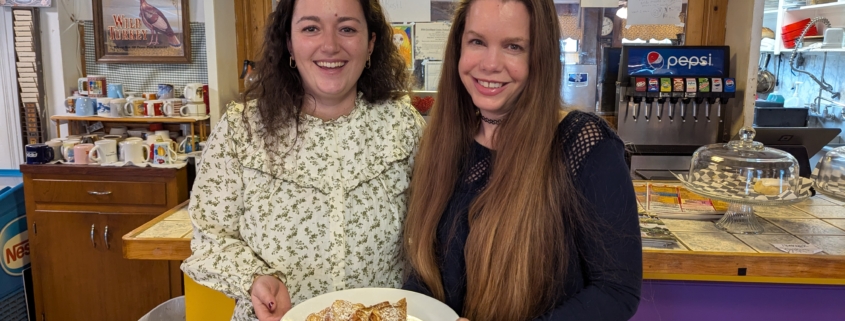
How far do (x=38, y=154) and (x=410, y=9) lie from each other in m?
1.92

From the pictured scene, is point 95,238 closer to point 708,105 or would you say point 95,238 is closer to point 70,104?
point 70,104

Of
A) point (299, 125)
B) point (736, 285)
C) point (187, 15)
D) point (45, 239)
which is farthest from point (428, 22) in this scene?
point (45, 239)

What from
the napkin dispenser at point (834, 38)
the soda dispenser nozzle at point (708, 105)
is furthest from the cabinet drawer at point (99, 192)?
the napkin dispenser at point (834, 38)

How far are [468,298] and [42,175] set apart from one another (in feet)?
7.99

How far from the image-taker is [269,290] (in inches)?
49.2

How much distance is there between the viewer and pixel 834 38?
3.64 m

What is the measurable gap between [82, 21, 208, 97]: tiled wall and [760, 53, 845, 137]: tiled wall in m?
4.05

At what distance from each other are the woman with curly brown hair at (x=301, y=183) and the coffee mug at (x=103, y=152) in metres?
1.65

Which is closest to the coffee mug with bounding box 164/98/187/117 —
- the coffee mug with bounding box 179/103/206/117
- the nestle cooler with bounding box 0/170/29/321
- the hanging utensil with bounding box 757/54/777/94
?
the coffee mug with bounding box 179/103/206/117

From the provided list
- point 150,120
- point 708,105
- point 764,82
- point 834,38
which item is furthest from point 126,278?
point 834,38

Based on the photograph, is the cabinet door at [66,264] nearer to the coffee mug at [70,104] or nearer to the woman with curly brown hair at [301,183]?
the coffee mug at [70,104]

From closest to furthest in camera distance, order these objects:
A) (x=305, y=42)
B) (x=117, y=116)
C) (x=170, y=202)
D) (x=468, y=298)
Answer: (x=468, y=298) < (x=305, y=42) < (x=170, y=202) < (x=117, y=116)

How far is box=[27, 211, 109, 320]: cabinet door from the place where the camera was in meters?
2.73

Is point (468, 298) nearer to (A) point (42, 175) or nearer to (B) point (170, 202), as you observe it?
(B) point (170, 202)
